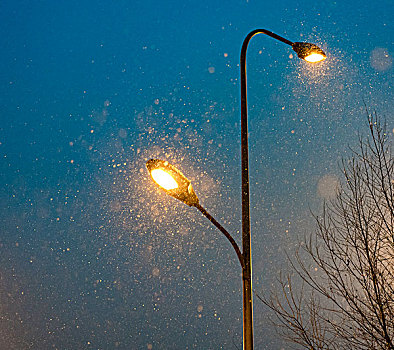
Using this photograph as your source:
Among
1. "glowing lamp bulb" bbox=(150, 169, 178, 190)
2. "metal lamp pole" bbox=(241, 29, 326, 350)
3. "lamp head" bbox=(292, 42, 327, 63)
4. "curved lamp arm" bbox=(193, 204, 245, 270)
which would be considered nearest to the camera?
"metal lamp pole" bbox=(241, 29, 326, 350)

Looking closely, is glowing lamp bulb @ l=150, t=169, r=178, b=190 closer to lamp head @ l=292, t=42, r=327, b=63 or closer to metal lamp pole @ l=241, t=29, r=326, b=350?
metal lamp pole @ l=241, t=29, r=326, b=350

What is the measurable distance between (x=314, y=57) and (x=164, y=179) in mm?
2553

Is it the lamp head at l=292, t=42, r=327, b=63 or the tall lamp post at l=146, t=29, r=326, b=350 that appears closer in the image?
the tall lamp post at l=146, t=29, r=326, b=350

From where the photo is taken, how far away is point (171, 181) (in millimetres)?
3631

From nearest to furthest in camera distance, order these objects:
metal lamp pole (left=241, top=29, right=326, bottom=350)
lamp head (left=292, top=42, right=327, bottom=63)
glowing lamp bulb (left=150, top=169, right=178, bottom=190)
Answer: metal lamp pole (left=241, top=29, right=326, bottom=350) < glowing lamp bulb (left=150, top=169, right=178, bottom=190) < lamp head (left=292, top=42, right=327, bottom=63)

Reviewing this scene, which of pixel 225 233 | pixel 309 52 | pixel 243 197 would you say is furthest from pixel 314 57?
pixel 225 233

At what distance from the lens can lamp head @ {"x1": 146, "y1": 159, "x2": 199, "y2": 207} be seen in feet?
11.7

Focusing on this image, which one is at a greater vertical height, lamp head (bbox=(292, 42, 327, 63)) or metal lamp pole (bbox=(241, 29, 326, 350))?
lamp head (bbox=(292, 42, 327, 63))

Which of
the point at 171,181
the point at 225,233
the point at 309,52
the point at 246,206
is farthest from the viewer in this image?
the point at 309,52

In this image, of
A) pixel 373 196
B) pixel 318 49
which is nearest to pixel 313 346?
pixel 373 196

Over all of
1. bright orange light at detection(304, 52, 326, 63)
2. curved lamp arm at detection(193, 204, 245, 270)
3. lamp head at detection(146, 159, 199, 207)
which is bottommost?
curved lamp arm at detection(193, 204, 245, 270)

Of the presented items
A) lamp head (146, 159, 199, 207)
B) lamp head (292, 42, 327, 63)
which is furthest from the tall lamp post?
lamp head (292, 42, 327, 63)

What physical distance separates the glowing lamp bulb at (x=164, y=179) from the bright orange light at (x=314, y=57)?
96.0 inches

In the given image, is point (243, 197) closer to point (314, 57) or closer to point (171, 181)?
point (171, 181)
